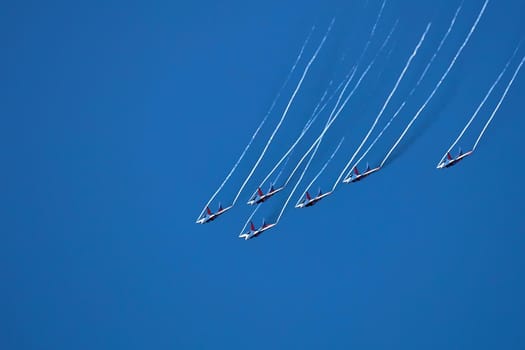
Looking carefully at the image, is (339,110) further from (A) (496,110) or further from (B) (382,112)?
(A) (496,110)

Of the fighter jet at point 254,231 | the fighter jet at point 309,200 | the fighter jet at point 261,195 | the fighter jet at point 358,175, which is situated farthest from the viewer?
the fighter jet at point 254,231

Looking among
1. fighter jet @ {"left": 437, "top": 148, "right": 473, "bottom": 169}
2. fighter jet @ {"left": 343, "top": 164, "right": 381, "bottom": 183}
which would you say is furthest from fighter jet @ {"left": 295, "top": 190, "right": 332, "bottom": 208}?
fighter jet @ {"left": 437, "top": 148, "right": 473, "bottom": 169}

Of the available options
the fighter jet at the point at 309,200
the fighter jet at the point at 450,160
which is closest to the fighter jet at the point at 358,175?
the fighter jet at the point at 309,200

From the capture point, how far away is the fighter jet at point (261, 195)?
14966mm

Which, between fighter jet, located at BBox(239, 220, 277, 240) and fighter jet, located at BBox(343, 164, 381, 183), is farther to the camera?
fighter jet, located at BBox(239, 220, 277, 240)

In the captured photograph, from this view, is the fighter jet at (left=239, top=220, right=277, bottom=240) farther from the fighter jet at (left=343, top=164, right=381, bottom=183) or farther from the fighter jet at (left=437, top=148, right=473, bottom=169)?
the fighter jet at (left=437, top=148, right=473, bottom=169)

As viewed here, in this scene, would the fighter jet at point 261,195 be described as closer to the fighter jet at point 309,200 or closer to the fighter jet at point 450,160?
the fighter jet at point 309,200

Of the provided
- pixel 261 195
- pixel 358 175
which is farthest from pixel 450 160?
pixel 261 195

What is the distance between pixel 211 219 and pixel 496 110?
5983mm

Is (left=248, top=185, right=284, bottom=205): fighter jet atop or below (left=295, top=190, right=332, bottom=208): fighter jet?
atop

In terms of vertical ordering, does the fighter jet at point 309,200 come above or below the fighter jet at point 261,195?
below

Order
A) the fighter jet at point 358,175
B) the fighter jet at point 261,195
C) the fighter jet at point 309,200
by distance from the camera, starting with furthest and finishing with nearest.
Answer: the fighter jet at point 358,175
the fighter jet at point 309,200
the fighter jet at point 261,195

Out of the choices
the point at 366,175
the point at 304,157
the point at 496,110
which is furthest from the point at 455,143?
the point at 304,157

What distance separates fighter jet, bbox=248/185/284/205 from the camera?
14966 mm
